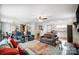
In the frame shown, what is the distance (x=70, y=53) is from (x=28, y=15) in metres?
0.84

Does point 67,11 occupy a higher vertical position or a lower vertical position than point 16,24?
higher

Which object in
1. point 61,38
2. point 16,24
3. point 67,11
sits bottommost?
point 61,38

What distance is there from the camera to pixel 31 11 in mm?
2436

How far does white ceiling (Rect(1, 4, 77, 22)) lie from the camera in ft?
7.95

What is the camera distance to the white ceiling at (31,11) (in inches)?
95.3
